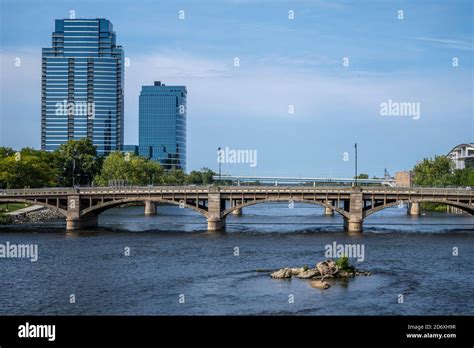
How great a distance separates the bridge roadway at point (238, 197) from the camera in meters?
109

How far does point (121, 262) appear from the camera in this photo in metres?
73.6

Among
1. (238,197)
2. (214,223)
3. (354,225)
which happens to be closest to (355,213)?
(354,225)

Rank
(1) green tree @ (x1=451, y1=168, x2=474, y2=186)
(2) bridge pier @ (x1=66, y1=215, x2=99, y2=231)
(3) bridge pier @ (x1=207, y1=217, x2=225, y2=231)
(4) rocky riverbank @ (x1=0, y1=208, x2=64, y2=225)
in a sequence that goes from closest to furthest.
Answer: (3) bridge pier @ (x1=207, y1=217, x2=225, y2=231), (2) bridge pier @ (x1=66, y1=215, x2=99, y2=231), (4) rocky riverbank @ (x1=0, y1=208, x2=64, y2=225), (1) green tree @ (x1=451, y1=168, x2=474, y2=186)

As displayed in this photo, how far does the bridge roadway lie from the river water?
4.54 m

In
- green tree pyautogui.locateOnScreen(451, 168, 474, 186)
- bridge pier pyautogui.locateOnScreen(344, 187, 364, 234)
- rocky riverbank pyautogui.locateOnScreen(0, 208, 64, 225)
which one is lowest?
rocky riverbank pyautogui.locateOnScreen(0, 208, 64, 225)

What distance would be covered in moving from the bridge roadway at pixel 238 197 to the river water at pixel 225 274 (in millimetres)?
4544

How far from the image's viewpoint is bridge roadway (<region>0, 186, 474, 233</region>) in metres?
109

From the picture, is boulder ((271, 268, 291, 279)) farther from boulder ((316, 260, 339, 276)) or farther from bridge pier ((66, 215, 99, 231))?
bridge pier ((66, 215, 99, 231))

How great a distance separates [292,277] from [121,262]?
21.0 m

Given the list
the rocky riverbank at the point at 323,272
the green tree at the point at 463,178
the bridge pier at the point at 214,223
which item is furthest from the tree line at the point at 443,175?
the rocky riverbank at the point at 323,272

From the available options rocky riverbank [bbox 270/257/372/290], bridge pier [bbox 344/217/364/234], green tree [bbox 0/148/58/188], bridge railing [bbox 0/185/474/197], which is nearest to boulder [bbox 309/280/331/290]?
rocky riverbank [bbox 270/257/372/290]

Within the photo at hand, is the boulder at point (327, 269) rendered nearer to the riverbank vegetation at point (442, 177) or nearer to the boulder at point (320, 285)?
the boulder at point (320, 285)
